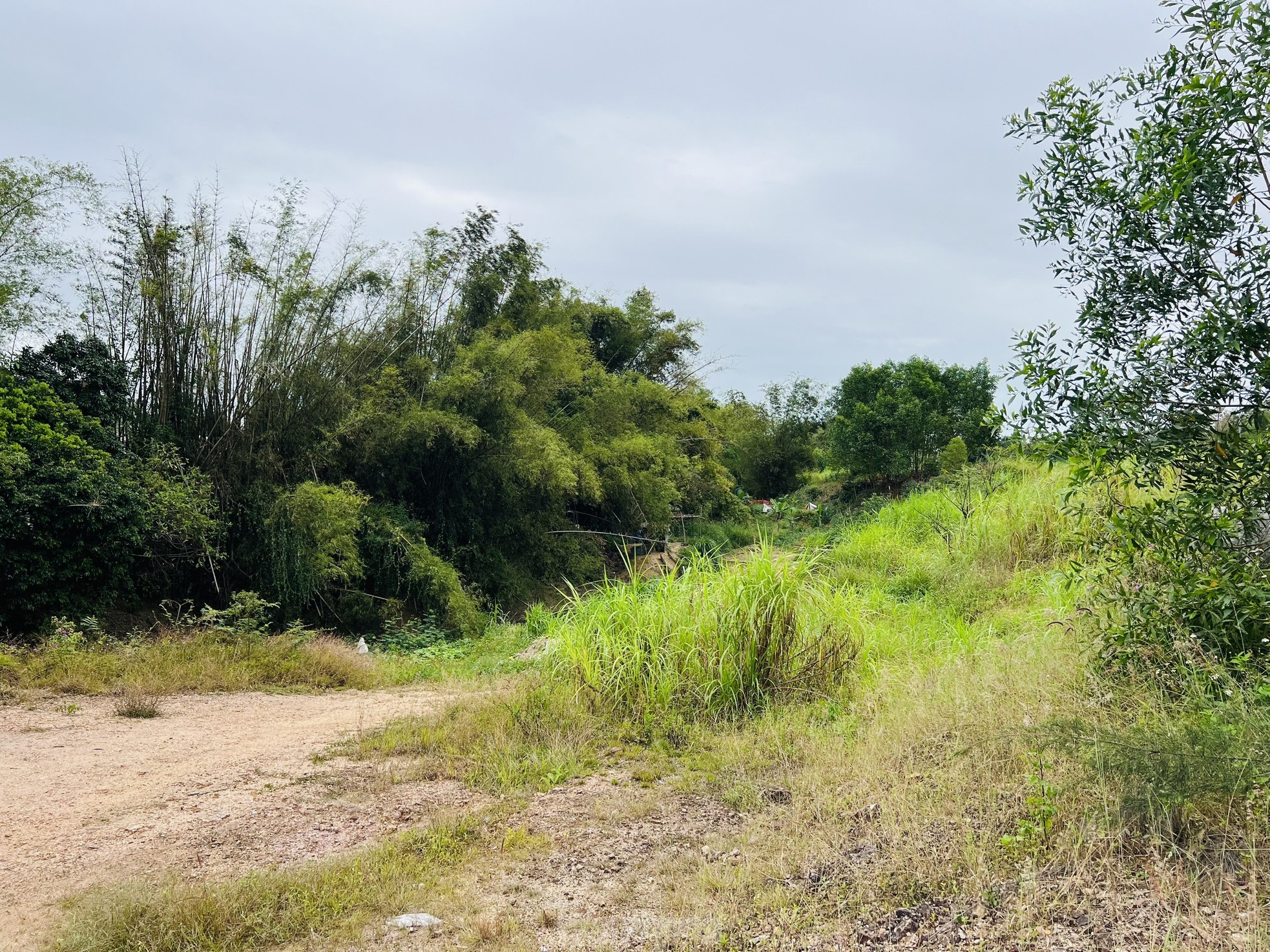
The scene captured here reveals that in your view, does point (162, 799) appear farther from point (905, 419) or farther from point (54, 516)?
point (905, 419)

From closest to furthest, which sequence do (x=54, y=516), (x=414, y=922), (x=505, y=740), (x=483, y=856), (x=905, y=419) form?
1. (x=414, y=922)
2. (x=483, y=856)
3. (x=505, y=740)
4. (x=54, y=516)
5. (x=905, y=419)

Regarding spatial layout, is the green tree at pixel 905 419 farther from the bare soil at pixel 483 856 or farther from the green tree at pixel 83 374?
the bare soil at pixel 483 856

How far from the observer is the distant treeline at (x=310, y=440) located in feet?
27.7

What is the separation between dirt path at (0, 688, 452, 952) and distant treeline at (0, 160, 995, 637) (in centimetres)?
307

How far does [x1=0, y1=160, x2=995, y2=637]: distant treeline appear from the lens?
8.45 meters

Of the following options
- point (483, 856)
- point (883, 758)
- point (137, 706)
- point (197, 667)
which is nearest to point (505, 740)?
point (483, 856)

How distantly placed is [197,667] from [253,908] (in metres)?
4.90

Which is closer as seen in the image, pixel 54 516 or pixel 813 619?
pixel 813 619

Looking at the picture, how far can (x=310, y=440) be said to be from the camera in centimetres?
1057

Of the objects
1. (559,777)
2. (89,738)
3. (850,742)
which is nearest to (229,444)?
(89,738)

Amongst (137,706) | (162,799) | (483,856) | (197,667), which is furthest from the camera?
(197,667)

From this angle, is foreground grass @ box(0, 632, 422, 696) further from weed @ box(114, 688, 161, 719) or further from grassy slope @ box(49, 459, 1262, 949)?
grassy slope @ box(49, 459, 1262, 949)

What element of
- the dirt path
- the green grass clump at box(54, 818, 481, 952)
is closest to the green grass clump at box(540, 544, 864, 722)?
the dirt path

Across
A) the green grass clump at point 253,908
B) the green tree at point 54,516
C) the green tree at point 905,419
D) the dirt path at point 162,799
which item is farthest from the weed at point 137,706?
the green tree at point 905,419
